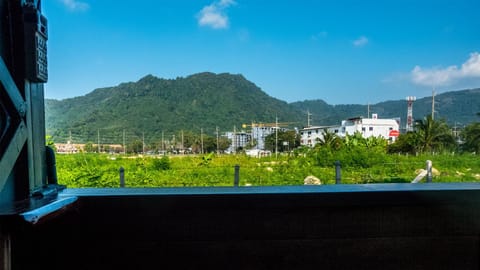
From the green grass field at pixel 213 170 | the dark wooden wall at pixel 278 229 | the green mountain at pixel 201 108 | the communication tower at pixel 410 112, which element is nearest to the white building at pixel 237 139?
the green mountain at pixel 201 108

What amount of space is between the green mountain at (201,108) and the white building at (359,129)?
0.08 meters

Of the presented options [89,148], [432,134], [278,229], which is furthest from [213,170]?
[432,134]

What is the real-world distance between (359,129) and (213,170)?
1684 millimetres

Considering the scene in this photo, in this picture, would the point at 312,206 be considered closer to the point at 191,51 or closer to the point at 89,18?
the point at 89,18

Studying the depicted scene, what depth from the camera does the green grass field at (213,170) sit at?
50.5 inches

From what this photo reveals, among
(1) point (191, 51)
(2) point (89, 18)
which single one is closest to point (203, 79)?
(1) point (191, 51)

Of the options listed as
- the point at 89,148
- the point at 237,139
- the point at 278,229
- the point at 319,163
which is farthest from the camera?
the point at 237,139

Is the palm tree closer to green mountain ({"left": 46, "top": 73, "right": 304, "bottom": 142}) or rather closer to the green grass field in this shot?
the green grass field

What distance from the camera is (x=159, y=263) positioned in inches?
28.6

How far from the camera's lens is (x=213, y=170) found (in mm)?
2227

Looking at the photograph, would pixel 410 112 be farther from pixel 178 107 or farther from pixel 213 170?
pixel 178 107

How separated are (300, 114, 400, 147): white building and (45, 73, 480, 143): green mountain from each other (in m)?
0.08

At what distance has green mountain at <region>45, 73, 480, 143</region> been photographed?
2.01 meters

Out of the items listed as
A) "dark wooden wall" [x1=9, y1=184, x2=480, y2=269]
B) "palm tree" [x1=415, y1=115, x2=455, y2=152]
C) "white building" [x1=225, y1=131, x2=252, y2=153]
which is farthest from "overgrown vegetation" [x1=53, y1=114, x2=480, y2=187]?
"dark wooden wall" [x1=9, y1=184, x2=480, y2=269]
